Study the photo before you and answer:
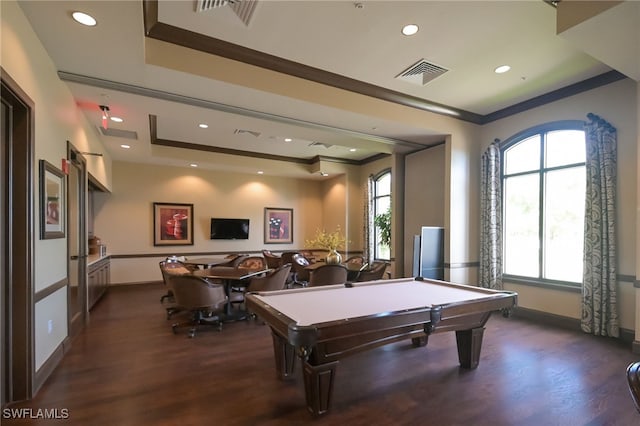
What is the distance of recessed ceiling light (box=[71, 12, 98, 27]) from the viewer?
2.50 metres

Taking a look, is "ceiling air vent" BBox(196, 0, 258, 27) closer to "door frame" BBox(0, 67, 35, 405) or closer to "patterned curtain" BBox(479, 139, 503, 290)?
"door frame" BBox(0, 67, 35, 405)

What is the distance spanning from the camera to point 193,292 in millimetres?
4398

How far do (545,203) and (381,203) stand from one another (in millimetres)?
4131

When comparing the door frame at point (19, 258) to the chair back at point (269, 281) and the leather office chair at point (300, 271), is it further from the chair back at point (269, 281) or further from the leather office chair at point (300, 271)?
the leather office chair at point (300, 271)

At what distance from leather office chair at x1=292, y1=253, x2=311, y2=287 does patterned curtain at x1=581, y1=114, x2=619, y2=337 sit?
182 inches

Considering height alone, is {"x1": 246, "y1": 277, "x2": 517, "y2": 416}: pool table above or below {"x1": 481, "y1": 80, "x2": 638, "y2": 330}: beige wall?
below

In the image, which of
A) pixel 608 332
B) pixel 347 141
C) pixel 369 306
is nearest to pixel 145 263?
pixel 347 141

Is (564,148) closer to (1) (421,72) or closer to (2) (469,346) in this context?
(1) (421,72)

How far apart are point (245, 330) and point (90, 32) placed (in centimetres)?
379

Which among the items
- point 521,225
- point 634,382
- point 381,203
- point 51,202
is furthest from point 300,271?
point 634,382

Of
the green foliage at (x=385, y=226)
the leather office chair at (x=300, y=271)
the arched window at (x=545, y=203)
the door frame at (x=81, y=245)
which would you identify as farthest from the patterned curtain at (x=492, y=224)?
the door frame at (x=81, y=245)

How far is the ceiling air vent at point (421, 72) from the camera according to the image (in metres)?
4.07

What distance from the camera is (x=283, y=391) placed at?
2773 millimetres

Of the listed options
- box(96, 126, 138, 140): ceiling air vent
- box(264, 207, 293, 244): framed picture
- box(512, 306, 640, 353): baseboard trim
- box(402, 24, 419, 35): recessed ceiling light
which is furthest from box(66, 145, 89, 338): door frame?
box(512, 306, 640, 353): baseboard trim
